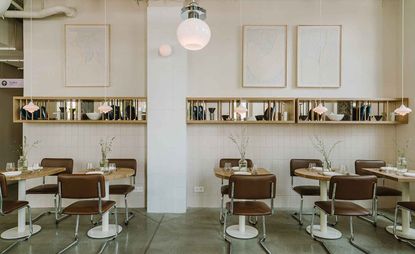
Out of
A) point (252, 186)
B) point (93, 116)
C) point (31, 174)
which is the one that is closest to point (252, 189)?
point (252, 186)

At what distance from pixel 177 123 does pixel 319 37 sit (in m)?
2.69

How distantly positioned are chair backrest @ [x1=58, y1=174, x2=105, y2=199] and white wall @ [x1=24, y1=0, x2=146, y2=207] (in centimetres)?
153

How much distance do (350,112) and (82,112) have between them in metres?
4.27

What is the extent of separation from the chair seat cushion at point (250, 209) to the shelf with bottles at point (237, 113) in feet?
4.57

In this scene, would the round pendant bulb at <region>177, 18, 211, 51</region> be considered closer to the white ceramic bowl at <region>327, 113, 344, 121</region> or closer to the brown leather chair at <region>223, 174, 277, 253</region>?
the brown leather chair at <region>223, 174, 277, 253</region>

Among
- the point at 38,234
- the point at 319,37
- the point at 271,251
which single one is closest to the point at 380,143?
the point at 319,37

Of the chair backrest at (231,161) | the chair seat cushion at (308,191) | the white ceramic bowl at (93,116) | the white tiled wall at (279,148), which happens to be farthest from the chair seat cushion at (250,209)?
the white ceramic bowl at (93,116)

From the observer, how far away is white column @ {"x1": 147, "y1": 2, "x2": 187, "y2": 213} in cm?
396

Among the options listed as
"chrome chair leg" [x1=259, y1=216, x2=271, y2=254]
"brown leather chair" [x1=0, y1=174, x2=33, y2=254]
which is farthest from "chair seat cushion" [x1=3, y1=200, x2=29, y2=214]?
"chrome chair leg" [x1=259, y1=216, x2=271, y2=254]

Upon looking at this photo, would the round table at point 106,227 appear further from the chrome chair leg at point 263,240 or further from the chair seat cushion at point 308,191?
the chair seat cushion at point 308,191

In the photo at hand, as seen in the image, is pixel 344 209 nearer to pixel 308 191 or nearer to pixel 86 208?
pixel 308 191

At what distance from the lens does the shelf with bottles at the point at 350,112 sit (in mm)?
4016

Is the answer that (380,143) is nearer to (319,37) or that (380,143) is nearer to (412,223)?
(412,223)

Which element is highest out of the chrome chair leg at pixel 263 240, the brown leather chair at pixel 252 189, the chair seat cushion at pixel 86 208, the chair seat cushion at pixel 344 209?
the brown leather chair at pixel 252 189
